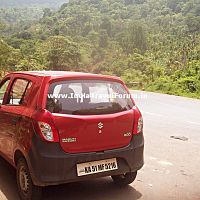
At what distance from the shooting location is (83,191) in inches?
184

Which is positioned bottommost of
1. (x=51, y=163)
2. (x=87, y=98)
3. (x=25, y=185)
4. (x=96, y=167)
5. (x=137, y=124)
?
(x=25, y=185)

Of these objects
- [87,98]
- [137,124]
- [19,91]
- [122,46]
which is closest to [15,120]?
[19,91]

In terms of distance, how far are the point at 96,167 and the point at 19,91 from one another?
1.50 m

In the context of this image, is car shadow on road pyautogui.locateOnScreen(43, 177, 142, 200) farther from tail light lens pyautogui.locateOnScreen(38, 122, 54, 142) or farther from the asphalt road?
tail light lens pyautogui.locateOnScreen(38, 122, 54, 142)

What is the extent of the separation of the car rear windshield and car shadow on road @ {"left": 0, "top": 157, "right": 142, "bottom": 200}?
45.0 inches

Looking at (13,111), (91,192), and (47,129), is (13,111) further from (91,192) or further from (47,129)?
(91,192)

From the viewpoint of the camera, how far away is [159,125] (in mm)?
9852

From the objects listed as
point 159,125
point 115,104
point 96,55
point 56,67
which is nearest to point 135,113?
point 115,104

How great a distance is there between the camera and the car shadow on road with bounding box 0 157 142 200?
176 inches

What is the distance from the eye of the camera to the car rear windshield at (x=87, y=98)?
160 inches

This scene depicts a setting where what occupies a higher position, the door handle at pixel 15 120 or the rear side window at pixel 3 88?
the rear side window at pixel 3 88

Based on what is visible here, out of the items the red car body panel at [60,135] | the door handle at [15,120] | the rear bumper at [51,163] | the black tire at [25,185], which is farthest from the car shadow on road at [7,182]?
the door handle at [15,120]

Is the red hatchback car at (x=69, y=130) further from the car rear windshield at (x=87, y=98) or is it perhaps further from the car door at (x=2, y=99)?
the car door at (x=2, y=99)

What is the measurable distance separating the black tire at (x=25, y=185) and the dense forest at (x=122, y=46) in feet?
56.9
